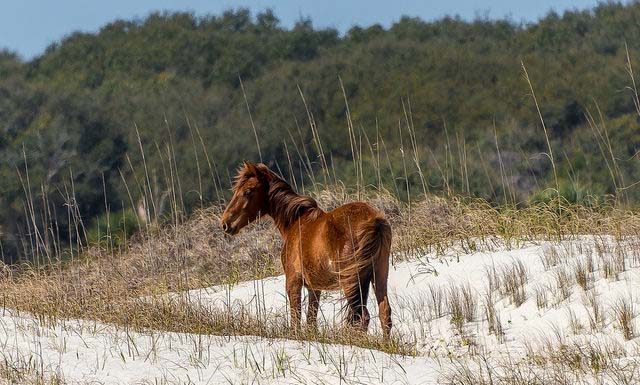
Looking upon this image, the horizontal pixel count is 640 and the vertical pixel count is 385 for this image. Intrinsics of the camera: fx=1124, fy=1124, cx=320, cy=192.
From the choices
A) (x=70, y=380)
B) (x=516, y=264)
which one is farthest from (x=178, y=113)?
(x=70, y=380)

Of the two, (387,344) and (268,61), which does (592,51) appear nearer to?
(268,61)

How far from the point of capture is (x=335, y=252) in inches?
336

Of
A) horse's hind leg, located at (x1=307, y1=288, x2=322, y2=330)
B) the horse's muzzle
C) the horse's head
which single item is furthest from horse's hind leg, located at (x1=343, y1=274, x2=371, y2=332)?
the horse's muzzle

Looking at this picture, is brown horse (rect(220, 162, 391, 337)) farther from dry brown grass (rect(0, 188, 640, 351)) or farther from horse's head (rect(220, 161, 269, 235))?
dry brown grass (rect(0, 188, 640, 351))

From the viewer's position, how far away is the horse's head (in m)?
9.64

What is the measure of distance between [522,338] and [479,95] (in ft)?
98.9

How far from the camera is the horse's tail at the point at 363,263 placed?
27.4 feet

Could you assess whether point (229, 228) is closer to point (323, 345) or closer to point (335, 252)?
point (335, 252)

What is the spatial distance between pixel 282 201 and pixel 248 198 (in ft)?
1.06

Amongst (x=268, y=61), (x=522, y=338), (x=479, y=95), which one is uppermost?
(x=268, y=61)

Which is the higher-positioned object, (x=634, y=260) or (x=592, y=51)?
(x=592, y=51)

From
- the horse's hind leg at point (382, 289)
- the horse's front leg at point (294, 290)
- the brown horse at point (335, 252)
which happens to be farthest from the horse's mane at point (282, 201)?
the horse's hind leg at point (382, 289)

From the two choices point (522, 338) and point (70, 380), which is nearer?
point (70, 380)

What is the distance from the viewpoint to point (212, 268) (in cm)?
1480
